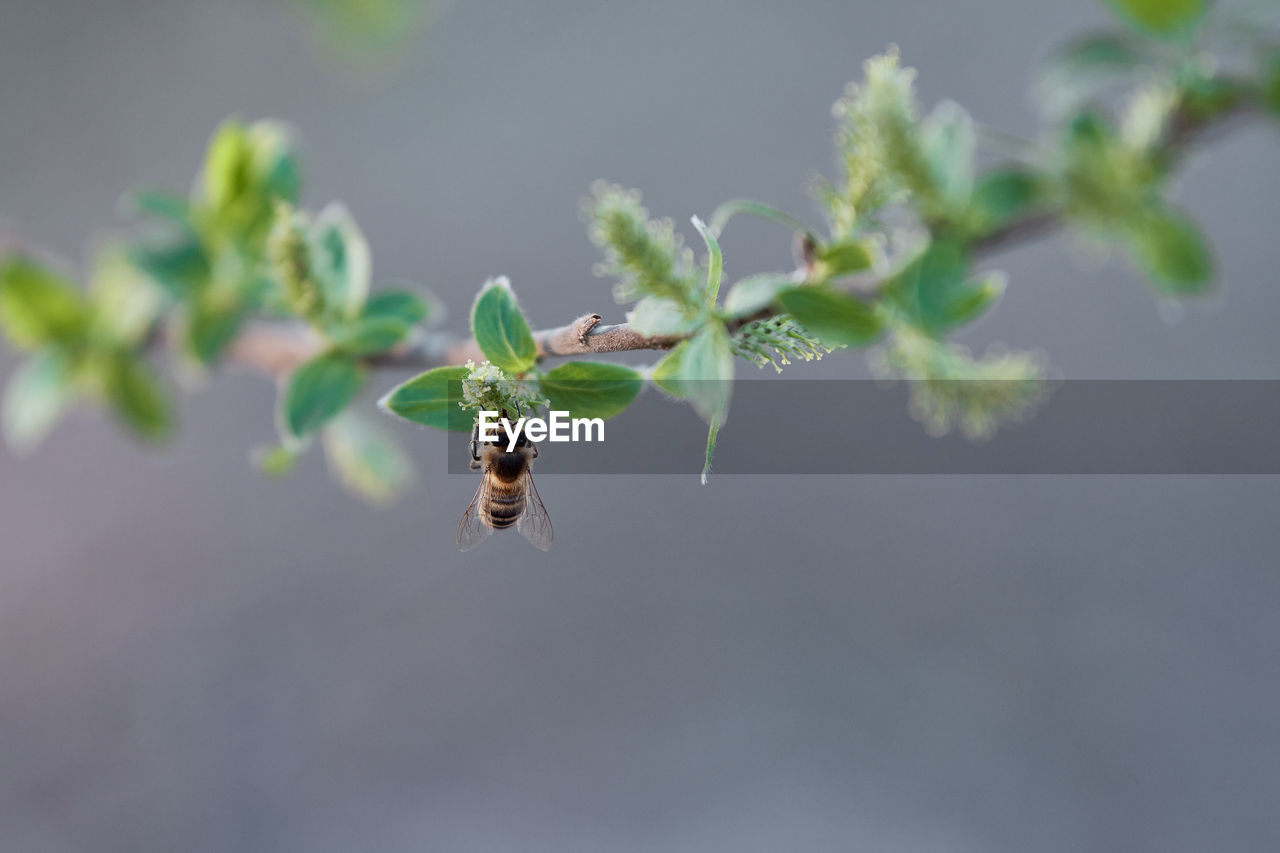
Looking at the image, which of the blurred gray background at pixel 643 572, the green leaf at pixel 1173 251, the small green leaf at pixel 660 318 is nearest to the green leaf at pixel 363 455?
the small green leaf at pixel 660 318

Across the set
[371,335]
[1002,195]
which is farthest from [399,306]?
[1002,195]

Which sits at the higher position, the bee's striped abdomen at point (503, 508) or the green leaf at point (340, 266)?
the green leaf at point (340, 266)

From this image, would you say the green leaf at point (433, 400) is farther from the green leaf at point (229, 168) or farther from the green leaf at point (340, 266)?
the green leaf at point (229, 168)

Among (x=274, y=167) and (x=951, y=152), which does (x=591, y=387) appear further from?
(x=274, y=167)

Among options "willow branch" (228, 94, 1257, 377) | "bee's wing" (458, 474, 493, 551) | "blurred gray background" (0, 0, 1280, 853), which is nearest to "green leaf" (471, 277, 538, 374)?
"willow branch" (228, 94, 1257, 377)

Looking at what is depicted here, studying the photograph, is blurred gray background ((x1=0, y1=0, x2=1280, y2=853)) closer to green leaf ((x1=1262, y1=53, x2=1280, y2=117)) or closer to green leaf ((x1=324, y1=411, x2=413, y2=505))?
green leaf ((x1=324, y1=411, x2=413, y2=505))

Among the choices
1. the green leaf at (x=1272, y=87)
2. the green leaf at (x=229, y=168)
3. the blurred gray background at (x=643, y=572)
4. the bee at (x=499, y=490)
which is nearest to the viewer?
the green leaf at (x=1272, y=87)

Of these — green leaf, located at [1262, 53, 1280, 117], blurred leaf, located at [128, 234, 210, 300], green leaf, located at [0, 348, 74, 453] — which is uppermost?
blurred leaf, located at [128, 234, 210, 300]
